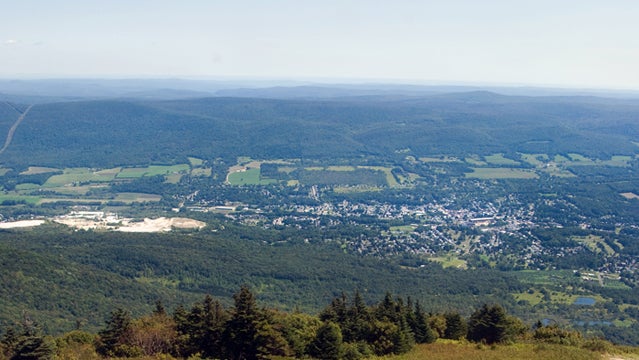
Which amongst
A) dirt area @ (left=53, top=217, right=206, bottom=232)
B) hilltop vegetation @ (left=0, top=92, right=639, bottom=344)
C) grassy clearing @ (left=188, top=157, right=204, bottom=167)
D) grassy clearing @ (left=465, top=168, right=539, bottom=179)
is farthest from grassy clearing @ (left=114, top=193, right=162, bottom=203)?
Answer: grassy clearing @ (left=465, top=168, right=539, bottom=179)

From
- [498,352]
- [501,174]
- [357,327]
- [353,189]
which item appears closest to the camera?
[498,352]

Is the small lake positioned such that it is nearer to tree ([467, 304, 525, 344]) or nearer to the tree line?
the tree line

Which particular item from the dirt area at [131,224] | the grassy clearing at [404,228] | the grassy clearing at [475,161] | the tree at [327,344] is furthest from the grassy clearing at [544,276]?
→ the grassy clearing at [475,161]

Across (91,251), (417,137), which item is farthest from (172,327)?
(417,137)

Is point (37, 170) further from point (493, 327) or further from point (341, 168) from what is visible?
point (493, 327)

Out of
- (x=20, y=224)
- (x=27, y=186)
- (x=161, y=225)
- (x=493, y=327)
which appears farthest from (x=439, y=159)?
(x=493, y=327)

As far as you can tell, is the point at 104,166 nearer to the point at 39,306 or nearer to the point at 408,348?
the point at 39,306

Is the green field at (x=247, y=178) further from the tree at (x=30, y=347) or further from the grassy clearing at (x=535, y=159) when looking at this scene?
the tree at (x=30, y=347)
